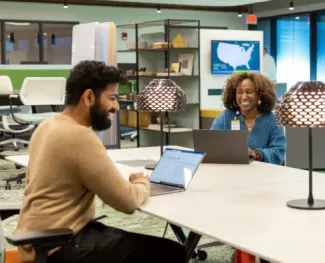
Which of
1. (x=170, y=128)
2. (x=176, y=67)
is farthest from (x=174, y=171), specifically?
(x=176, y=67)

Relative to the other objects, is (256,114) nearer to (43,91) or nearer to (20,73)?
(43,91)

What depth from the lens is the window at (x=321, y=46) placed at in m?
13.6

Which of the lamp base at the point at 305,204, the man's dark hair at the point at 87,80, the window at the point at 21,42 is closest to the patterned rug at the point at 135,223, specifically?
the lamp base at the point at 305,204

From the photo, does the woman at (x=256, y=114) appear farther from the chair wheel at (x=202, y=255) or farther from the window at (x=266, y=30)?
the window at (x=266, y=30)

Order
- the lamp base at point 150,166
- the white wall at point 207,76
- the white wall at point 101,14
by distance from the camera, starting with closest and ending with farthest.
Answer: the lamp base at point 150,166 < the white wall at point 207,76 < the white wall at point 101,14

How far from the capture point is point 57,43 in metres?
13.9

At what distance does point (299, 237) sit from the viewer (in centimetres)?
193

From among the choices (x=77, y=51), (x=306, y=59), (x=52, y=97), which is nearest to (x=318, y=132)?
(x=77, y=51)

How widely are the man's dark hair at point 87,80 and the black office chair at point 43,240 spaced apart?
0.55m

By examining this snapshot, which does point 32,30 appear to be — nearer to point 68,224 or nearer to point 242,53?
point 242,53

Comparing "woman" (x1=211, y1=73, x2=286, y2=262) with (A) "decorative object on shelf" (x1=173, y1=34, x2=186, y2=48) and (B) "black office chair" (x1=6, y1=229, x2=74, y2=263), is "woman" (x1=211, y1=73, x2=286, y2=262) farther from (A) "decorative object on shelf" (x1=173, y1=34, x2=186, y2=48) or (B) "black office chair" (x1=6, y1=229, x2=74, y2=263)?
(A) "decorative object on shelf" (x1=173, y1=34, x2=186, y2=48)

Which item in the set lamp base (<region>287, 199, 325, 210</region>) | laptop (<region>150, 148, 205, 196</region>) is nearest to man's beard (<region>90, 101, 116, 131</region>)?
laptop (<region>150, 148, 205, 196</region>)

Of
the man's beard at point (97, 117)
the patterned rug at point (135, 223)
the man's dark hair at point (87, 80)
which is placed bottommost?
the patterned rug at point (135, 223)

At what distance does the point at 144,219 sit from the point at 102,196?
2671 millimetres
